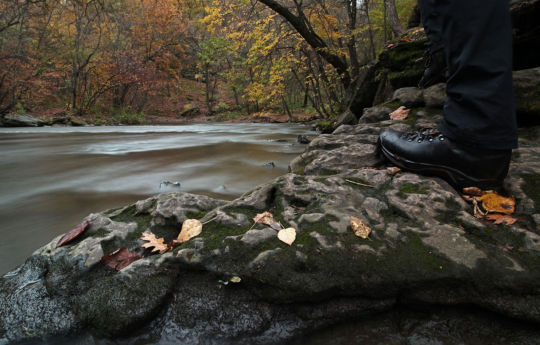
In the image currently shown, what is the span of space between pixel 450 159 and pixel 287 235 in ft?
3.45

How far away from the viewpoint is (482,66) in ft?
4.38

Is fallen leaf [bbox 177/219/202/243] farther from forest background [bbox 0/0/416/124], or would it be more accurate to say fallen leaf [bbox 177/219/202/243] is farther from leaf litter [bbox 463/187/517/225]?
forest background [bbox 0/0/416/124]

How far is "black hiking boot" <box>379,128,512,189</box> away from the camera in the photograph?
4.88 feet

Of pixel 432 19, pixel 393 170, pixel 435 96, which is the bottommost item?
pixel 393 170

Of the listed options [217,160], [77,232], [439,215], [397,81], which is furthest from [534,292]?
[217,160]

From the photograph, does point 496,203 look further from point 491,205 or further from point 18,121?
point 18,121

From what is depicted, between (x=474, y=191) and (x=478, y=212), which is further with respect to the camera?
(x=474, y=191)

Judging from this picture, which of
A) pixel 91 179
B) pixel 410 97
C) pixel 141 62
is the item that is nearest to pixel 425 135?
pixel 410 97

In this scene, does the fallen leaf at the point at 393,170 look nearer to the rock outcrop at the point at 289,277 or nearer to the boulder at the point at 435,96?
the rock outcrop at the point at 289,277

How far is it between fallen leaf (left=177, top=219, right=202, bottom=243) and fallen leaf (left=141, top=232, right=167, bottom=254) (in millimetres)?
98

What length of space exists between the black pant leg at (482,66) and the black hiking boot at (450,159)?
0.09 metres

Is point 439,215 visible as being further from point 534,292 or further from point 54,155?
point 54,155

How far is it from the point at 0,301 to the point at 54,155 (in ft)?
21.0

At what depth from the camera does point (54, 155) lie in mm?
6438
